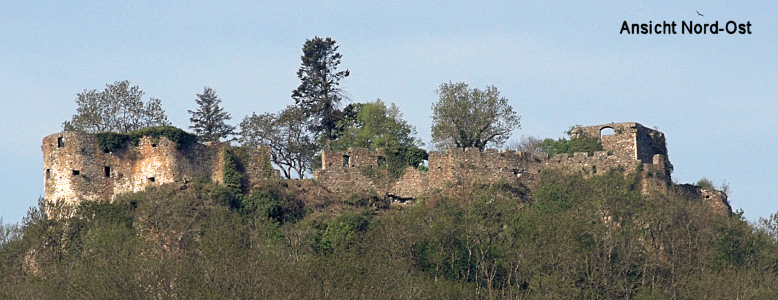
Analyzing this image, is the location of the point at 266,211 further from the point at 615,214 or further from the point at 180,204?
the point at 615,214

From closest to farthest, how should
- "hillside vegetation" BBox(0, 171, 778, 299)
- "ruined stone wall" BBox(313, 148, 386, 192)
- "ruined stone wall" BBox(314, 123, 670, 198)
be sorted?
"hillside vegetation" BBox(0, 171, 778, 299) → "ruined stone wall" BBox(314, 123, 670, 198) → "ruined stone wall" BBox(313, 148, 386, 192)

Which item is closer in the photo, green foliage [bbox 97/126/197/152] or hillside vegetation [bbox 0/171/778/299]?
hillside vegetation [bbox 0/171/778/299]

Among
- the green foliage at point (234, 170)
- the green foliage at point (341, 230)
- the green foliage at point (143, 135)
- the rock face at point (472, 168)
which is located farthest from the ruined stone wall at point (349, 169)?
the green foliage at point (143, 135)

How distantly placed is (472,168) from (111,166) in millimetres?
14924

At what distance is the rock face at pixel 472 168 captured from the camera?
82.1 metres

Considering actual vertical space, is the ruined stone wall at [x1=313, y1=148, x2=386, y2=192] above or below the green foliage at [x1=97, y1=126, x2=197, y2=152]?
below

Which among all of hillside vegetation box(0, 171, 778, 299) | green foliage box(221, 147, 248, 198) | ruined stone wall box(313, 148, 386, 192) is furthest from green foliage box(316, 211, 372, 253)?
green foliage box(221, 147, 248, 198)

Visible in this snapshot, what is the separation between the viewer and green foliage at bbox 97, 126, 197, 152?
8069cm

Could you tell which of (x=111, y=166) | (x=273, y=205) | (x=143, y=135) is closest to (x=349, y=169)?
(x=273, y=205)

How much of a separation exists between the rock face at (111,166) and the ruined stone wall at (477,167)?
5276 mm

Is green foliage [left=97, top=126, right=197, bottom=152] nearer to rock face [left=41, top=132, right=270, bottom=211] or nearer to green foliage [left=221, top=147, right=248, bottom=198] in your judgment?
rock face [left=41, top=132, right=270, bottom=211]

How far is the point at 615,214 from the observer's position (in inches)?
3132

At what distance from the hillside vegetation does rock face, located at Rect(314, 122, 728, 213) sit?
61cm

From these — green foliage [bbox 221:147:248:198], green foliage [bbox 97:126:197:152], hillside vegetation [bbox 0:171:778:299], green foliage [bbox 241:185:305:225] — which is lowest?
hillside vegetation [bbox 0:171:778:299]
